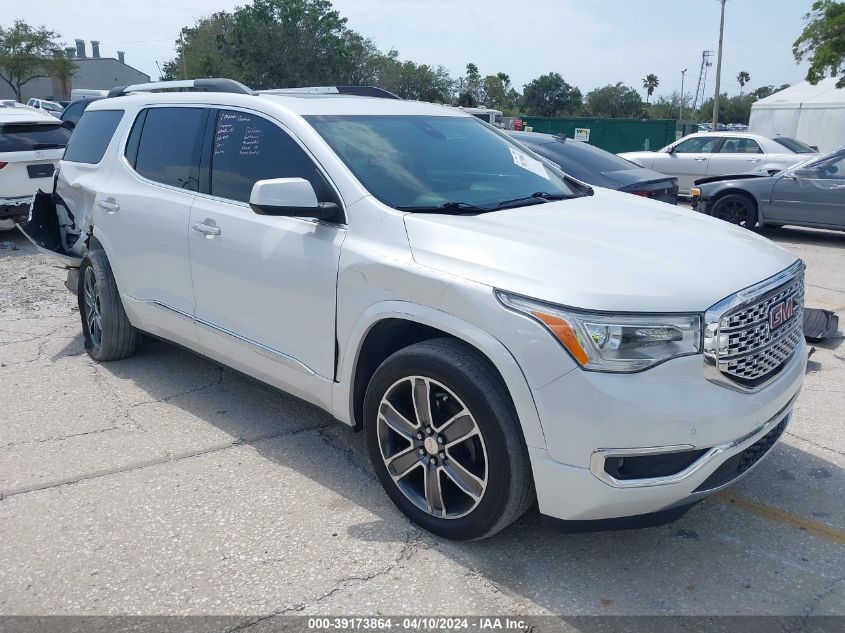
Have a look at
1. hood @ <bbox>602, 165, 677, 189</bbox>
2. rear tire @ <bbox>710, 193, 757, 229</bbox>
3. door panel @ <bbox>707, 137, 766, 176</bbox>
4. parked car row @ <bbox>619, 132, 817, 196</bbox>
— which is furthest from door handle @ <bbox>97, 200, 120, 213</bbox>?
door panel @ <bbox>707, 137, 766, 176</bbox>

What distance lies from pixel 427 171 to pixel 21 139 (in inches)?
321

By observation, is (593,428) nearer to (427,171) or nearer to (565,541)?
(565,541)

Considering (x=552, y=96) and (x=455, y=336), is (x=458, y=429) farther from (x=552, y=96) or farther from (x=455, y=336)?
(x=552, y=96)

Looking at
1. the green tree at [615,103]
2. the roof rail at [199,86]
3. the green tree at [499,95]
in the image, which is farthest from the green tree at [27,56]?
the roof rail at [199,86]

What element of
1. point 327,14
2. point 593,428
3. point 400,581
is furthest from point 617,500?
point 327,14

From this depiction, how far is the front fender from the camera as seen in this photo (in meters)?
2.73

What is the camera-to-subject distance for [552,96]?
246ft

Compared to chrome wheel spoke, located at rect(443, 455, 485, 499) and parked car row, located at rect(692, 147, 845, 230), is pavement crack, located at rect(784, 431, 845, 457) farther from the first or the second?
parked car row, located at rect(692, 147, 845, 230)

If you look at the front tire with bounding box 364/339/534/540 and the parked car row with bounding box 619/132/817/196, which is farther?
the parked car row with bounding box 619/132/817/196

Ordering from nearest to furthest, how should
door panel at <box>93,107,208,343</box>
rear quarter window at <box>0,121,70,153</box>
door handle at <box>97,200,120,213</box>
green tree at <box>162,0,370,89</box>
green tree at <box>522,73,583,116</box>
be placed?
door panel at <box>93,107,208,343</box> → door handle at <box>97,200,120,213</box> → rear quarter window at <box>0,121,70,153</box> → green tree at <box>162,0,370,89</box> → green tree at <box>522,73,583,116</box>

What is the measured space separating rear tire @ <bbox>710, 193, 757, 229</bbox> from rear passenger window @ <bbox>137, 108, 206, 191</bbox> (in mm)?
8852

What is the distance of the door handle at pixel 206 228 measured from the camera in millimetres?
4051

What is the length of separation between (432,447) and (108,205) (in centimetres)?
311

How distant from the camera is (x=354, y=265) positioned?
334 centimetres
